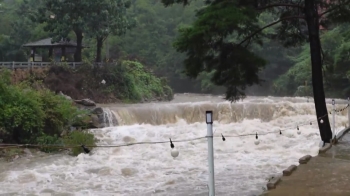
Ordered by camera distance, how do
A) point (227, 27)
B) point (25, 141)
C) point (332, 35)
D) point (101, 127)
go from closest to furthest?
point (227, 27)
point (25, 141)
point (101, 127)
point (332, 35)

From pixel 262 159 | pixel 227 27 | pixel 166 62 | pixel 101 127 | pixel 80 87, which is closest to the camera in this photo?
pixel 227 27

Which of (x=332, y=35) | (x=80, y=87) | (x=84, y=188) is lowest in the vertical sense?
(x=84, y=188)

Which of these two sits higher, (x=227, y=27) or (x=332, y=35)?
(x=332, y=35)

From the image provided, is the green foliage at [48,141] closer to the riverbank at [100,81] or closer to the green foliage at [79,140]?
the green foliage at [79,140]

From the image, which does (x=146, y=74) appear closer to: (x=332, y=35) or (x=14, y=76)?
(x=14, y=76)

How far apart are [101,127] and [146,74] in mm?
14711

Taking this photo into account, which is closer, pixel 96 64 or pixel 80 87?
pixel 80 87

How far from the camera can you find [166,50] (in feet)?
175

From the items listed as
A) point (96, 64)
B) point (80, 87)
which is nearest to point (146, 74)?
point (96, 64)

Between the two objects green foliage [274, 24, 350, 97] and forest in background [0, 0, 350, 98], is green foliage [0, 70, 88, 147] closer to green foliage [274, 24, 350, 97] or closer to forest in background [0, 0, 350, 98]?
green foliage [274, 24, 350, 97]

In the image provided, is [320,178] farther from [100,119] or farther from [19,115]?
[100,119]

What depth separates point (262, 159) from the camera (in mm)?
Result: 13344

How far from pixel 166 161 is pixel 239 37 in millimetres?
4410

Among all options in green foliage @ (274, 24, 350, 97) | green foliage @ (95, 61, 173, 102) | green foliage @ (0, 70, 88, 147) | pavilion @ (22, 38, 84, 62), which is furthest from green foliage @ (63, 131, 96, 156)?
pavilion @ (22, 38, 84, 62)
